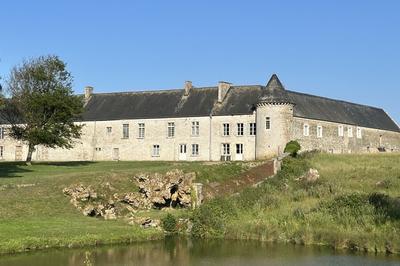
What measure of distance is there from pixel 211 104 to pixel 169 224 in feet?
98.9

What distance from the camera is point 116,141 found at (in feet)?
209

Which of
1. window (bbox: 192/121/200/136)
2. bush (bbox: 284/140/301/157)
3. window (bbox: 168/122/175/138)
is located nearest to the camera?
bush (bbox: 284/140/301/157)

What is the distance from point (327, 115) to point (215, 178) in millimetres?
27347

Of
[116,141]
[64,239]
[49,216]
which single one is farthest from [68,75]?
[64,239]

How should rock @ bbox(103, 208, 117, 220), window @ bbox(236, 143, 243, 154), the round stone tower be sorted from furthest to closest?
window @ bbox(236, 143, 243, 154) → the round stone tower → rock @ bbox(103, 208, 117, 220)

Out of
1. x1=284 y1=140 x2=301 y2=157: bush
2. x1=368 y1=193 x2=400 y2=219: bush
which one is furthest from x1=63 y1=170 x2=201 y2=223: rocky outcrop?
x1=284 y1=140 x2=301 y2=157: bush

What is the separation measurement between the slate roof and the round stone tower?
10cm

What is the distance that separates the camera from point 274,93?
5528 cm

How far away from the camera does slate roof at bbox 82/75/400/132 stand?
58156mm

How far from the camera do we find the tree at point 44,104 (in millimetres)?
50062

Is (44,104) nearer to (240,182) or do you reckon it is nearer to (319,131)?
(240,182)

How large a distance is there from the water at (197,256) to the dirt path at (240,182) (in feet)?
34.0

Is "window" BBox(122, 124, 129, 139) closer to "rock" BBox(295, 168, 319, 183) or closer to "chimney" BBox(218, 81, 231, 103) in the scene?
"chimney" BBox(218, 81, 231, 103)

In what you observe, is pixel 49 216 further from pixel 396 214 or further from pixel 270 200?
pixel 396 214
